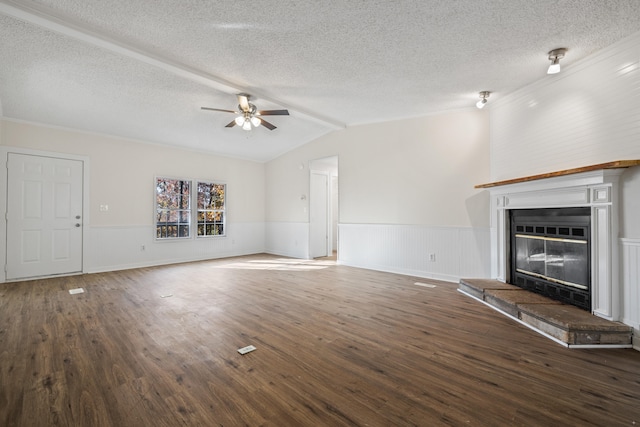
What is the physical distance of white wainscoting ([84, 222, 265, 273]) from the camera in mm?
5530

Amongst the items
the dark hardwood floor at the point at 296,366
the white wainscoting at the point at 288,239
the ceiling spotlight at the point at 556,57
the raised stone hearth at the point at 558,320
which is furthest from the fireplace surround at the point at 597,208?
the white wainscoting at the point at 288,239

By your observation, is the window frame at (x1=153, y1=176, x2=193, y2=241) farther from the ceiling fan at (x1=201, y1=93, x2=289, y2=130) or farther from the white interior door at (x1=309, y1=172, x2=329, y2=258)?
the ceiling fan at (x1=201, y1=93, x2=289, y2=130)

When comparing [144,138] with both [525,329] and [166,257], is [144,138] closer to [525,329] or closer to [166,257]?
[166,257]

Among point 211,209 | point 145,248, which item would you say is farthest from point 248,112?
point 145,248

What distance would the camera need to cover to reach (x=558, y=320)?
2547mm

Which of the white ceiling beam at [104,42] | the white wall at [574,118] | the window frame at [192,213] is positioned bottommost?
the window frame at [192,213]

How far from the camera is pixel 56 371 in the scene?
2.06 m

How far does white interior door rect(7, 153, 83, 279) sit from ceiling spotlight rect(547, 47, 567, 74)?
7.45 meters

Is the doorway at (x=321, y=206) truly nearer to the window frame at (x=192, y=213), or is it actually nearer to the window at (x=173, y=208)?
the window frame at (x=192, y=213)

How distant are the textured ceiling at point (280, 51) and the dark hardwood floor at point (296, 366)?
2861mm

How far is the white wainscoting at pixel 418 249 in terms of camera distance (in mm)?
4430

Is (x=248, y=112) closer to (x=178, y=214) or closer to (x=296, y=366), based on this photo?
(x=296, y=366)

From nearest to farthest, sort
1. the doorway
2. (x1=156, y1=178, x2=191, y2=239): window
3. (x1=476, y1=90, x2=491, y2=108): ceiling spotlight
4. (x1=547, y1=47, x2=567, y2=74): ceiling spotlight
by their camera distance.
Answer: (x1=547, y1=47, x2=567, y2=74): ceiling spotlight < (x1=476, y1=90, x2=491, y2=108): ceiling spotlight < (x1=156, y1=178, x2=191, y2=239): window < the doorway

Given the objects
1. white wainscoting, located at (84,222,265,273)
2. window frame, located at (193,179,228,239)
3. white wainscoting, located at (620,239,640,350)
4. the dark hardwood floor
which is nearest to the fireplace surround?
white wainscoting, located at (620,239,640,350)
